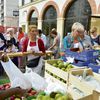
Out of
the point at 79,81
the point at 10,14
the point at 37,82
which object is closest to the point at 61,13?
the point at 37,82

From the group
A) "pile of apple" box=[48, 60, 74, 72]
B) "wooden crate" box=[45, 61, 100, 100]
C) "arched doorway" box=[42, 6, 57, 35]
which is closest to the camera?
"wooden crate" box=[45, 61, 100, 100]

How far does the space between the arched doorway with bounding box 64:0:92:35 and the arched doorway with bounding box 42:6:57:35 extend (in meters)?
2.24

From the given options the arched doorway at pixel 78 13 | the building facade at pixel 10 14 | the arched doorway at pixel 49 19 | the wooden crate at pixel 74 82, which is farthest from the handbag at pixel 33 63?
the building facade at pixel 10 14

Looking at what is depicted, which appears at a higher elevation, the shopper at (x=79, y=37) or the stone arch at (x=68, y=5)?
the stone arch at (x=68, y=5)

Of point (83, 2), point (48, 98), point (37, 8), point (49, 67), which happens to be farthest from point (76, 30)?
point (37, 8)

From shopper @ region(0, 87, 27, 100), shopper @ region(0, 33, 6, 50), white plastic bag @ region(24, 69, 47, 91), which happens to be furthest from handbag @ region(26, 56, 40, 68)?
shopper @ region(0, 33, 6, 50)

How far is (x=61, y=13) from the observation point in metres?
18.3

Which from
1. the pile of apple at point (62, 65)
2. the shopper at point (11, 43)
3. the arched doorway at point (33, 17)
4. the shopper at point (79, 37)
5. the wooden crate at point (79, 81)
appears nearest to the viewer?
the wooden crate at point (79, 81)

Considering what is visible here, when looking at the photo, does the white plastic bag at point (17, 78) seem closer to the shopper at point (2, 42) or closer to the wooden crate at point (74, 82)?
the wooden crate at point (74, 82)

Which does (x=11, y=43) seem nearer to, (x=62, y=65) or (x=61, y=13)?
Answer: (x=62, y=65)

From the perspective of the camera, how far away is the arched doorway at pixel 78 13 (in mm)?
15786

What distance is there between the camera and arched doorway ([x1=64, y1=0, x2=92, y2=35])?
15.8m

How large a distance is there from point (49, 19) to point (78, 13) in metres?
5.15

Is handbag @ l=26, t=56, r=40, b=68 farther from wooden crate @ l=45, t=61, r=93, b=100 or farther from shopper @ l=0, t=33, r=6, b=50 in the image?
shopper @ l=0, t=33, r=6, b=50
